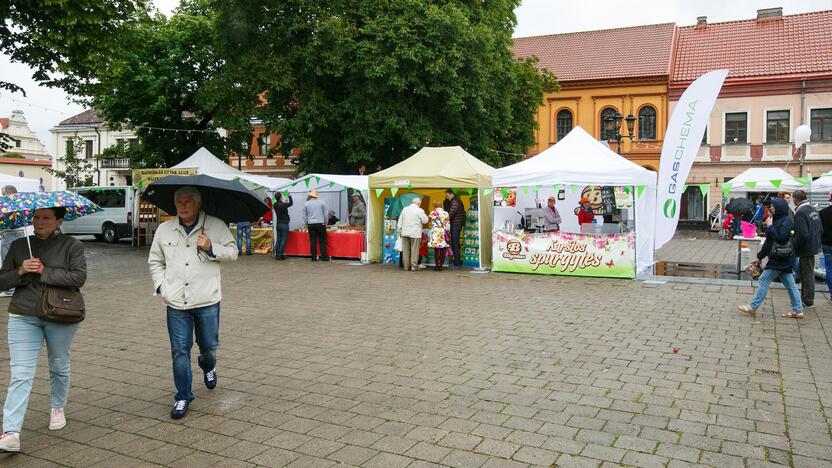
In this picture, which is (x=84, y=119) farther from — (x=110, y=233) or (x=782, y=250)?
(x=782, y=250)

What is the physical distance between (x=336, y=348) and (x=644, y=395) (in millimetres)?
3294

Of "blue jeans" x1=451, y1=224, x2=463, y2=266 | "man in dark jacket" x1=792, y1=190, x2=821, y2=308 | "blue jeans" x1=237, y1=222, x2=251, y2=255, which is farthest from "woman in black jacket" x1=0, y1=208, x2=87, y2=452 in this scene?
"blue jeans" x1=237, y1=222, x2=251, y2=255

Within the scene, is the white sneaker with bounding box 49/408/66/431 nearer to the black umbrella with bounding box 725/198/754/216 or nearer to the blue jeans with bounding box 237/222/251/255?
the blue jeans with bounding box 237/222/251/255

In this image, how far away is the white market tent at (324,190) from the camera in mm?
17312

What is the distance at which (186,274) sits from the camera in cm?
480

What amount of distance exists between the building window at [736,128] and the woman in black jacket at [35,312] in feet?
122

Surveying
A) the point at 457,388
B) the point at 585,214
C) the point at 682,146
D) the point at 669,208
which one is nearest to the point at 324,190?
the point at 585,214

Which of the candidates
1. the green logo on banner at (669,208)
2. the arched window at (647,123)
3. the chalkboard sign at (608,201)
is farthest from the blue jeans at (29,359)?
the arched window at (647,123)

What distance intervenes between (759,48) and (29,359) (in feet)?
134

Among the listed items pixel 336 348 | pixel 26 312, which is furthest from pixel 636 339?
pixel 26 312

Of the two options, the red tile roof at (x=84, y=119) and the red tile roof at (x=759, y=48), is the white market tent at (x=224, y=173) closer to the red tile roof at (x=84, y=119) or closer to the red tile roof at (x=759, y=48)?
the red tile roof at (x=759, y=48)

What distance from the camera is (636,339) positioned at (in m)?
7.46

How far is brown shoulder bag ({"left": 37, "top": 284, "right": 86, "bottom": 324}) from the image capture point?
14.0 feet

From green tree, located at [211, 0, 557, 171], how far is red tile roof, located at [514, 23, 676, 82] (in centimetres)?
1708
